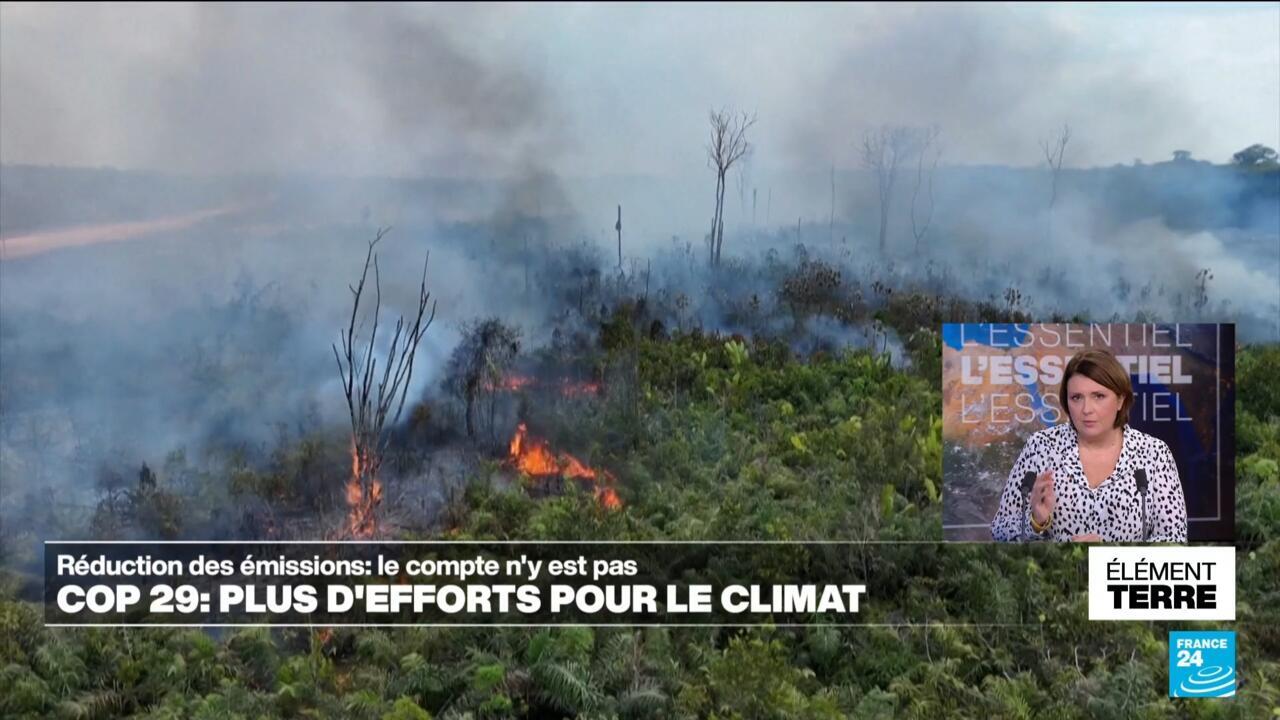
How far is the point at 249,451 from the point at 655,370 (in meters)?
2.25

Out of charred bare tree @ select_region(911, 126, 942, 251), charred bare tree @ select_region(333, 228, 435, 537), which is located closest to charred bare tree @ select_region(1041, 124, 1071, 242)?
charred bare tree @ select_region(911, 126, 942, 251)

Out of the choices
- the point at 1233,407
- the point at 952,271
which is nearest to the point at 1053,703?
the point at 1233,407

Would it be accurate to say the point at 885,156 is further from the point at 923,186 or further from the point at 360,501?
the point at 360,501

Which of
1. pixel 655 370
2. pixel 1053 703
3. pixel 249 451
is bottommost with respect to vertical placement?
pixel 1053 703

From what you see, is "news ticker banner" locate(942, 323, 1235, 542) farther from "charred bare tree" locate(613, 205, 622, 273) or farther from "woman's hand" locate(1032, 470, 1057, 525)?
"charred bare tree" locate(613, 205, 622, 273)

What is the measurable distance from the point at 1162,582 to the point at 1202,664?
0.48m

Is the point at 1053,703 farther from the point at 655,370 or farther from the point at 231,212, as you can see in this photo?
the point at 231,212

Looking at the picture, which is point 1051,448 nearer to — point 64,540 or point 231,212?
point 231,212

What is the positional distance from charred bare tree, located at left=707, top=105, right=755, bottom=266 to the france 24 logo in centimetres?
330

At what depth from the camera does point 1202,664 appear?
5387 millimetres

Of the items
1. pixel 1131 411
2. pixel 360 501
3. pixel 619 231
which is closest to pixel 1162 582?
pixel 1131 411

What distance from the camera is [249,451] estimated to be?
5.44 meters

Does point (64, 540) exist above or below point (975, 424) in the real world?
below

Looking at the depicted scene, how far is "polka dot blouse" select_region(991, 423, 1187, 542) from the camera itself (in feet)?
17.7
